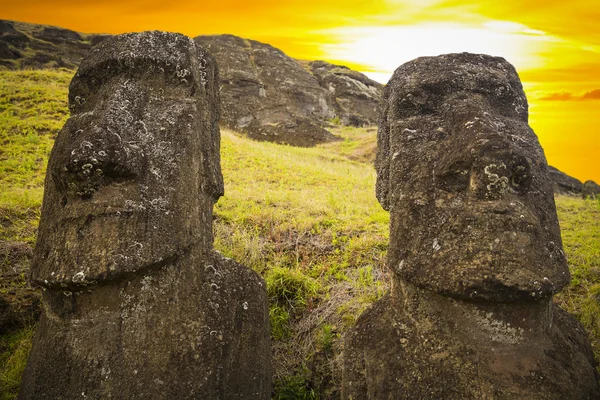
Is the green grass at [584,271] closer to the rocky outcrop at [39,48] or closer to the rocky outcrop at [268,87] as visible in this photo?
the rocky outcrop at [268,87]

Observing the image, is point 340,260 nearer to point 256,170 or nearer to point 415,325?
point 415,325

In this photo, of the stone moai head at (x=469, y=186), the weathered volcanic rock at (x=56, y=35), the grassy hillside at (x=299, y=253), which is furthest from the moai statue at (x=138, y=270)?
the weathered volcanic rock at (x=56, y=35)

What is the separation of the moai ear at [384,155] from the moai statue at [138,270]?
1.22m

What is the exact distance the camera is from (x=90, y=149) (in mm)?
2820

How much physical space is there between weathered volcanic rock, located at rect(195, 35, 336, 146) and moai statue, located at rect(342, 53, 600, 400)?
73.8ft

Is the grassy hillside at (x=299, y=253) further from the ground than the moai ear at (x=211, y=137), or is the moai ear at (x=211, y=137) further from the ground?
the moai ear at (x=211, y=137)

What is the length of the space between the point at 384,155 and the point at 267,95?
96.6 ft

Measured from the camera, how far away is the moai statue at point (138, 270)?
106 inches

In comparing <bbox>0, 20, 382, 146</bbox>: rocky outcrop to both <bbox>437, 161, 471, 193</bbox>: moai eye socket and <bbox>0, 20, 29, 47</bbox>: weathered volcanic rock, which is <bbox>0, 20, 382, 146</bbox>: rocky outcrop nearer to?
<bbox>0, 20, 29, 47</bbox>: weathered volcanic rock

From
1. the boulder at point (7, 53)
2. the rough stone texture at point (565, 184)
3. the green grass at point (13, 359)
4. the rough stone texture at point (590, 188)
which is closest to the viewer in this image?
the green grass at point (13, 359)

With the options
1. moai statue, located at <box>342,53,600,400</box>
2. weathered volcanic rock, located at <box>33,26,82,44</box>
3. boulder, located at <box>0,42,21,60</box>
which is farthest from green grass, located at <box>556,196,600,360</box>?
weathered volcanic rock, located at <box>33,26,82,44</box>

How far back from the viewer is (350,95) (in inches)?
1484

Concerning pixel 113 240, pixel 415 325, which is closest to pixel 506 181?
pixel 415 325

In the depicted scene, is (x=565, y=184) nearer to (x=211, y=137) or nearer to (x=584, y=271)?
(x=584, y=271)
